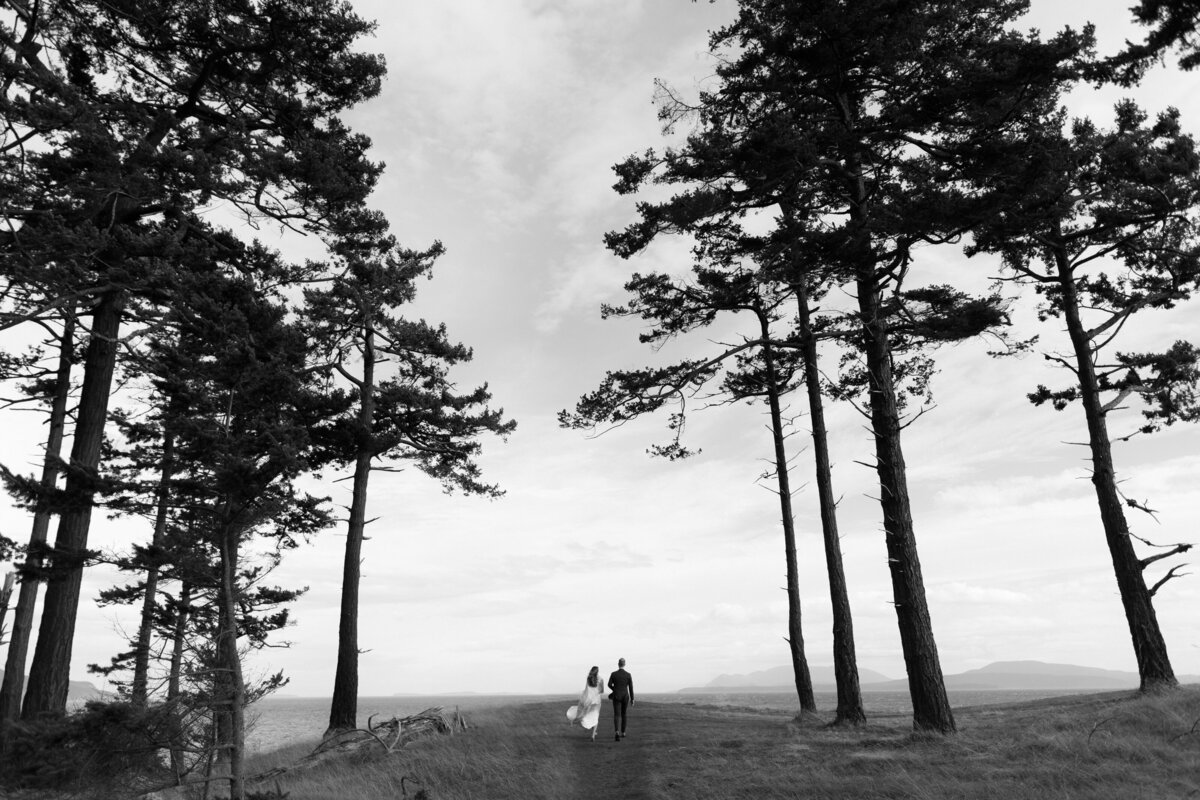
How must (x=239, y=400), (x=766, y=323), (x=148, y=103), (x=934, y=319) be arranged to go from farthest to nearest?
1. (x=766, y=323)
2. (x=148, y=103)
3. (x=934, y=319)
4. (x=239, y=400)

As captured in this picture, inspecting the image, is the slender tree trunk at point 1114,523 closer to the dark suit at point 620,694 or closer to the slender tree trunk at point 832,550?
the slender tree trunk at point 832,550

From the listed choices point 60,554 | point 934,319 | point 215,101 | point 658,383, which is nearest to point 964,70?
point 934,319

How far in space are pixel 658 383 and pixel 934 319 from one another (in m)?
5.36

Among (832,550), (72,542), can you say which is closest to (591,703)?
(832,550)

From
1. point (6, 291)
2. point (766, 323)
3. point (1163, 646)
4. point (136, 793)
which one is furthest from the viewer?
point (766, 323)

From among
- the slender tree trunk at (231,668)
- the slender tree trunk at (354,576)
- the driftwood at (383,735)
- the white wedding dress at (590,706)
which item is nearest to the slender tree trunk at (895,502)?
the white wedding dress at (590,706)

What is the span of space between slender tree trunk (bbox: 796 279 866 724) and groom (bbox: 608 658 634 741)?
4.49 metres

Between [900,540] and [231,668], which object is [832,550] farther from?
[231,668]

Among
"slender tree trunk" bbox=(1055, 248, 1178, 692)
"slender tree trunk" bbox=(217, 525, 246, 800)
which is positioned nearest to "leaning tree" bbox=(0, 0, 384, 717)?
"slender tree trunk" bbox=(217, 525, 246, 800)

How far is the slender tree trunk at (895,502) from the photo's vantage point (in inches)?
479

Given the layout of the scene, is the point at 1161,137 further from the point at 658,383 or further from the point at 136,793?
the point at 136,793

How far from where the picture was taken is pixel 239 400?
10820 mm

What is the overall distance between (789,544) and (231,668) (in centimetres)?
A: 1469

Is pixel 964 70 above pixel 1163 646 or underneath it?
above
